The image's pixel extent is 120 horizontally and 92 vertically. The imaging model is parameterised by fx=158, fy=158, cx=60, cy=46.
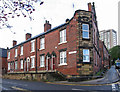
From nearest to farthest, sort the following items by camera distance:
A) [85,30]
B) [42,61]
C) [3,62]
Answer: [85,30], [42,61], [3,62]

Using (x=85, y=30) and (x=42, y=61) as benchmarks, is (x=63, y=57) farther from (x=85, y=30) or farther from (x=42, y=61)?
(x=42, y=61)

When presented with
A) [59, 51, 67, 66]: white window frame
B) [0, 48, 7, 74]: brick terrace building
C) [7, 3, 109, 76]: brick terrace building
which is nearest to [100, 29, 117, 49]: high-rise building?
[0, 48, 7, 74]: brick terrace building

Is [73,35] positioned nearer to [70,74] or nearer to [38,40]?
[70,74]

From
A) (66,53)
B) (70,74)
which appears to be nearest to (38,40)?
(66,53)

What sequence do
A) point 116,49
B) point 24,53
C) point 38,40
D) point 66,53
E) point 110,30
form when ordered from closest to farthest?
point 66,53 < point 38,40 < point 24,53 < point 116,49 < point 110,30

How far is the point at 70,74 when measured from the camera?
20750mm

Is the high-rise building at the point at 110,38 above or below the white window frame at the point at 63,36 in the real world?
above

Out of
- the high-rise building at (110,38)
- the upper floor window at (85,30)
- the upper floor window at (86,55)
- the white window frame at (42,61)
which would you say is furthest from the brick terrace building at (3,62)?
the high-rise building at (110,38)

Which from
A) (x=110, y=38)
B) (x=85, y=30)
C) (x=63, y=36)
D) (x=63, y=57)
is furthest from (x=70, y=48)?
(x=110, y=38)

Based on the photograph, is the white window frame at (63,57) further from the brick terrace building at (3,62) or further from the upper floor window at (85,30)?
the brick terrace building at (3,62)

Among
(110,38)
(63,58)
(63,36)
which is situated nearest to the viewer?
(63,58)

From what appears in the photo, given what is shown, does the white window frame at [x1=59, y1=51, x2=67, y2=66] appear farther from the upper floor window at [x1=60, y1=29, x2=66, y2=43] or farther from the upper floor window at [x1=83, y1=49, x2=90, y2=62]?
the upper floor window at [x1=83, y1=49, x2=90, y2=62]

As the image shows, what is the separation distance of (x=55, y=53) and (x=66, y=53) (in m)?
2.62

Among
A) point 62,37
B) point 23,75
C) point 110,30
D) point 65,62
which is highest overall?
point 110,30
